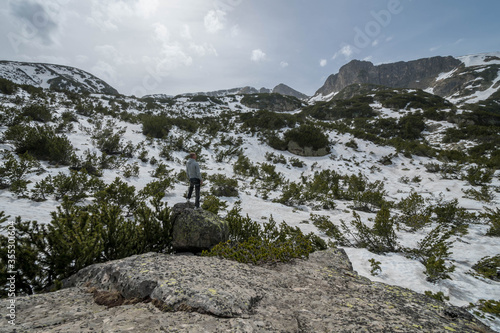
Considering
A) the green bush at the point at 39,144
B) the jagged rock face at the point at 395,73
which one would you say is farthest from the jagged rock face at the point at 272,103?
the jagged rock face at the point at 395,73

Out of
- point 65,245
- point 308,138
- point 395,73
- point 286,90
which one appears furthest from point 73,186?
point 286,90

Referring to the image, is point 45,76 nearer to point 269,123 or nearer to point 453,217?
point 269,123

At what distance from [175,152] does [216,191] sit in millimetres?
7120

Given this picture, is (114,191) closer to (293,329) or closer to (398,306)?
Result: (293,329)

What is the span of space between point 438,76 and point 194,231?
118 m

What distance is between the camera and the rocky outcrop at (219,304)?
1.69 m

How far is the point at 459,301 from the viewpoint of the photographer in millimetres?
3414

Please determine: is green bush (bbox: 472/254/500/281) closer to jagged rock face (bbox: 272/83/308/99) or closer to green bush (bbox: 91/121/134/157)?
green bush (bbox: 91/121/134/157)

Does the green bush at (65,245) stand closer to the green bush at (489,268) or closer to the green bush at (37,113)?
the green bush at (489,268)

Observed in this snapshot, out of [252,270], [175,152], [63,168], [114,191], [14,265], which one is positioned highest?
[175,152]

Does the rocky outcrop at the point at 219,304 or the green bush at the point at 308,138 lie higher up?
the green bush at the point at 308,138

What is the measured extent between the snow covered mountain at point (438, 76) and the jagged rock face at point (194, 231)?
7772cm

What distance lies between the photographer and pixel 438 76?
8106cm

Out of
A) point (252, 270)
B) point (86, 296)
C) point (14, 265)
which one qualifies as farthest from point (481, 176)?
point (14, 265)
